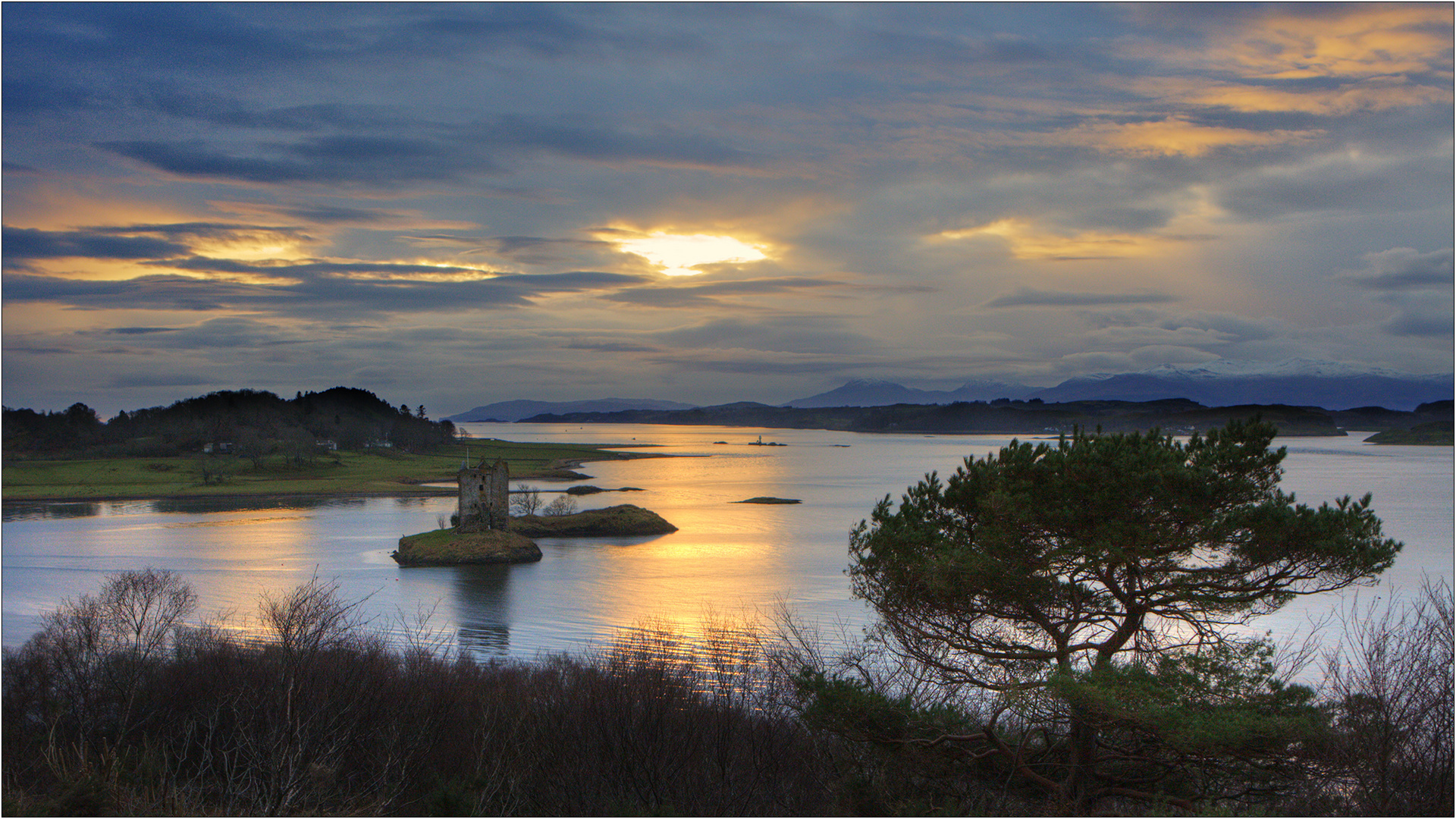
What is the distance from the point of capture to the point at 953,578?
12.4m

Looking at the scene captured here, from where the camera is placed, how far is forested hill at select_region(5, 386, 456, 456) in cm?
11750

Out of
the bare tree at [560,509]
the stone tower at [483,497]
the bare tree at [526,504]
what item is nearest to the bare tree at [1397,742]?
the stone tower at [483,497]

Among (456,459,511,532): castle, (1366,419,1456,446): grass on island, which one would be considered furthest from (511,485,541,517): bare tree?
(1366,419,1456,446): grass on island

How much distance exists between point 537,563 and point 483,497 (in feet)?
17.6

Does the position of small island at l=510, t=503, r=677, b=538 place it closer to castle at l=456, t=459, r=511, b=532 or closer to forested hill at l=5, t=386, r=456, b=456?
castle at l=456, t=459, r=511, b=532

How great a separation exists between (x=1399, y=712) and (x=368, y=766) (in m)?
15.3

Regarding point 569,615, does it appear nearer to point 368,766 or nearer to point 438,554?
point 438,554

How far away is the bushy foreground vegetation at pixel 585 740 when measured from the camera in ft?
37.3

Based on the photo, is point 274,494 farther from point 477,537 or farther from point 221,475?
point 477,537

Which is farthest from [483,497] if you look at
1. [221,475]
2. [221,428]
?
[221,428]

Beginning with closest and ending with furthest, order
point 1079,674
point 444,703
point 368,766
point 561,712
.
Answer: point 1079,674
point 368,766
point 561,712
point 444,703

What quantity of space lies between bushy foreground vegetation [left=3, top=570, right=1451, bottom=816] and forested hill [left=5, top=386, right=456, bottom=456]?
98.1 metres

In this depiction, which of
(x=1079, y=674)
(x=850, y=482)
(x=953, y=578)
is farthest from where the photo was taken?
(x=850, y=482)

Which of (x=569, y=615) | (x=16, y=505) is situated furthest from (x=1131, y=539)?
(x=16, y=505)
